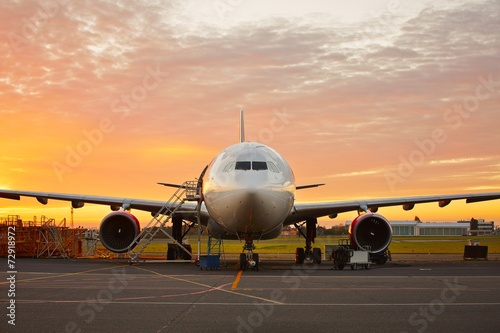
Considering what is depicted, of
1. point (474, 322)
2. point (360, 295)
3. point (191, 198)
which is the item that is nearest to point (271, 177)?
point (191, 198)

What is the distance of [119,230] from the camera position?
1099 inches

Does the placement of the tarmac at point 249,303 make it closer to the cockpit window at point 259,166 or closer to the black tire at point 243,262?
the black tire at point 243,262

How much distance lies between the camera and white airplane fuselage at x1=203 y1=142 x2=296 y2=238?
20.7 metres

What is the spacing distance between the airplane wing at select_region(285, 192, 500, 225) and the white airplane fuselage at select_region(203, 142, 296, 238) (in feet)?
13.4

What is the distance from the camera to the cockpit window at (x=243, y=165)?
2147 centimetres

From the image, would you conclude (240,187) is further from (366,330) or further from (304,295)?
(366,330)

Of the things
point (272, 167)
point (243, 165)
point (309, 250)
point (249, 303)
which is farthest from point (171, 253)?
point (249, 303)

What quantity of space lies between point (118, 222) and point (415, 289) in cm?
1565

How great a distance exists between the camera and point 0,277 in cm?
1866

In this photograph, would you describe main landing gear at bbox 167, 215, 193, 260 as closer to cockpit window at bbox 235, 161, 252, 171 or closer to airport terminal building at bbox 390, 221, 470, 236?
cockpit window at bbox 235, 161, 252, 171

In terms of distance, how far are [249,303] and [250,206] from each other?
8.39m

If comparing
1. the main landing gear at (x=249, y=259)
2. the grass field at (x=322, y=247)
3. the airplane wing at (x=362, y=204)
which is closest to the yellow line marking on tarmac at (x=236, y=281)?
the main landing gear at (x=249, y=259)

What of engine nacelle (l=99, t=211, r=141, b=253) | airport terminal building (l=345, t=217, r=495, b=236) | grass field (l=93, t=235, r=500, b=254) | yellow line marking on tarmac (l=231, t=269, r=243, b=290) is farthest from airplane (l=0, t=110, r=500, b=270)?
airport terminal building (l=345, t=217, r=495, b=236)

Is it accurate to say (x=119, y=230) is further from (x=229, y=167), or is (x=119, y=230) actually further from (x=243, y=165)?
(x=243, y=165)
